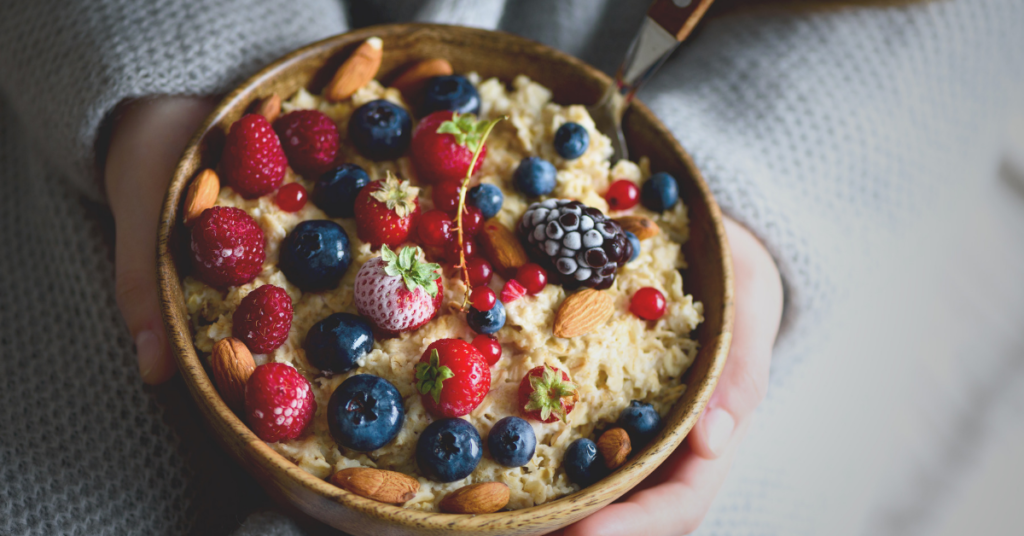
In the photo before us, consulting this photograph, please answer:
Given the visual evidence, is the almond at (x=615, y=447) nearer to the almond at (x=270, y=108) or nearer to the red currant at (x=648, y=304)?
the red currant at (x=648, y=304)

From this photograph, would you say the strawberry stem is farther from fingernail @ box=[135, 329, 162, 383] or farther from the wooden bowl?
fingernail @ box=[135, 329, 162, 383]

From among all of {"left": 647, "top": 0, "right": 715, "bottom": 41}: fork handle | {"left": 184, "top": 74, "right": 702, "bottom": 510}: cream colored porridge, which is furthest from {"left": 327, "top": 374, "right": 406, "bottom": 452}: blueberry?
{"left": 647, "top": 0, "right": 715, "bottom": 41}: fork handle

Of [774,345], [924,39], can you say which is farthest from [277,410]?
[924,39]

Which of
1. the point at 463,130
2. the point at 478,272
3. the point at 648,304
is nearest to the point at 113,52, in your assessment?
the point at 463,130

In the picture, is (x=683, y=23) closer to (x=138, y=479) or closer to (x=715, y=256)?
(x=715, y=256)

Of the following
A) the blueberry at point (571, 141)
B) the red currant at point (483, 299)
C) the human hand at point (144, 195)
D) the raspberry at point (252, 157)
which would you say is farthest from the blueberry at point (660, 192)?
the human hand at point (144, 195)

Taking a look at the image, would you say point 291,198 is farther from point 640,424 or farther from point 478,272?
point 640,424
